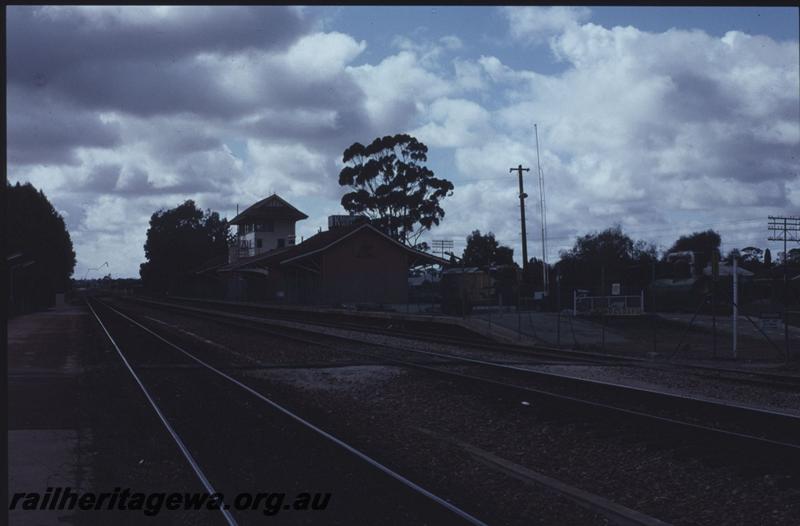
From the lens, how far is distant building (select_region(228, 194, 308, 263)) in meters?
96.2

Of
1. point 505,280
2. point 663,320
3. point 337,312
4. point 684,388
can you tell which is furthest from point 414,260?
point 684,388

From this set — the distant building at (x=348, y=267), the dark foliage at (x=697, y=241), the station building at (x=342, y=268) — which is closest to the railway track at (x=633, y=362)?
the distant building at (x=348, y=267)

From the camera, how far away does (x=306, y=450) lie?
1025 centimetres

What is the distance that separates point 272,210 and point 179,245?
4303 centimetres

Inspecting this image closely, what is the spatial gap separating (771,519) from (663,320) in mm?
31376

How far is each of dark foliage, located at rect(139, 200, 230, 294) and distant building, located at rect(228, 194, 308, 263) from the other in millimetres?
32566

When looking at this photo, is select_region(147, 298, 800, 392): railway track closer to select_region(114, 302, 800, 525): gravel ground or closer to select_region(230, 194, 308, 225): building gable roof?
select_region(114, 302, 800, 525): gravel ground

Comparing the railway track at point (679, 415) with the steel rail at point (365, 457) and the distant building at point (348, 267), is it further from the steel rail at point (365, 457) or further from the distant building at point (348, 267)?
Result: the distant building at point (348, 267)

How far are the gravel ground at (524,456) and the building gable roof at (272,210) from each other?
80.4 m

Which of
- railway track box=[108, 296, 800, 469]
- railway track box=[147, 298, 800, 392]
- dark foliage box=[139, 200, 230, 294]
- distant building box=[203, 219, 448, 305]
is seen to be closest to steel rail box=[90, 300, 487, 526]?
railway track box=[108, 296, 800, 469]

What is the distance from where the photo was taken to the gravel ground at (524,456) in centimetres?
788

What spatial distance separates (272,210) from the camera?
316 ft

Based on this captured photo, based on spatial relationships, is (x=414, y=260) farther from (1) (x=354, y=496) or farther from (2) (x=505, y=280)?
(1) (x=354, y=496)

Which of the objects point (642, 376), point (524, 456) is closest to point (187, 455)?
point (524, 456)
